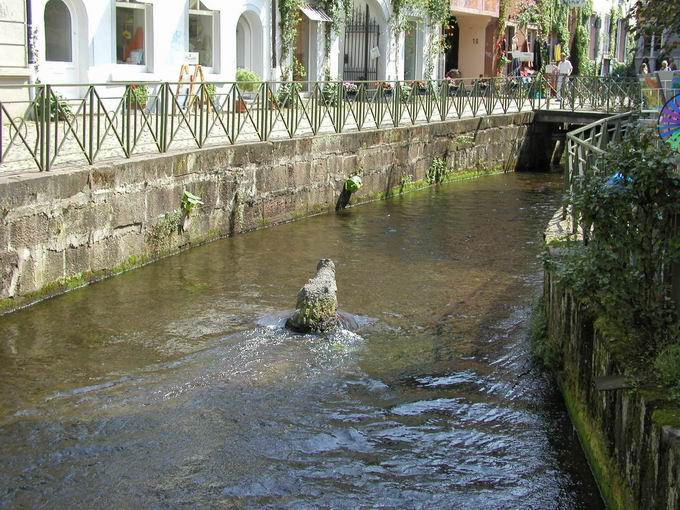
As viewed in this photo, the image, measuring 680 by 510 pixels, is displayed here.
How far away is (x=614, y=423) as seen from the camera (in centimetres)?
548

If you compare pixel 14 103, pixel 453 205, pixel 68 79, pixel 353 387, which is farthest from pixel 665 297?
pixel 68 79

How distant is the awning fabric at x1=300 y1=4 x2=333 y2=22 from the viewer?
23312 mm

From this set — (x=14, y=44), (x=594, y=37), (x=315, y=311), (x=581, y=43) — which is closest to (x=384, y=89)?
(x=14, y=44)

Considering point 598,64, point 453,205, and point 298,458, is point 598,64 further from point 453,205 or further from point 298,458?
point 298,458

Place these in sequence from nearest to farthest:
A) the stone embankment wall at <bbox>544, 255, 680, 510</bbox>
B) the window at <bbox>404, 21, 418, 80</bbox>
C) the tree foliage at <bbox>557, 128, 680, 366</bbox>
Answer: the stone embankment wall at <bbox>544, 255, 680, 510</bbox> → the tree foliage at <bbox>557, 128, 680, 366</bbox> → the window at <bbox>404, 21, 418, 80</bbox>

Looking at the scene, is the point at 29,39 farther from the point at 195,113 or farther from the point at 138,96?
the point at 138,96

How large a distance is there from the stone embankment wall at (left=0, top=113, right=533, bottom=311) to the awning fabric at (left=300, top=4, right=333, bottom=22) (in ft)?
18.3

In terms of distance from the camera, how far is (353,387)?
25.1ft

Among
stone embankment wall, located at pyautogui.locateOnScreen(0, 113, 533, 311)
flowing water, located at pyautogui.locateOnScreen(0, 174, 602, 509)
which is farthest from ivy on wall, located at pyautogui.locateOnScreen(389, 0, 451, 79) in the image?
flowing water, located at pyautogui.locateOnScreen(0, 174, 602, 509)

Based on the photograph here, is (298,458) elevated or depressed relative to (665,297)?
depressed

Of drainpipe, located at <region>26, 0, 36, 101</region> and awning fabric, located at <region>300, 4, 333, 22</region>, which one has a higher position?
awning fabric, located at <region>300, 4, 333, 22</region>

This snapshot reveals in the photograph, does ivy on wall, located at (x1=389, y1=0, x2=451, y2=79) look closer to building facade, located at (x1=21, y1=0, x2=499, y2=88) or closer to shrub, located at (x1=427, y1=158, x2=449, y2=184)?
building facade, located at (x1=21, y1=0, x2=499, y2=88)

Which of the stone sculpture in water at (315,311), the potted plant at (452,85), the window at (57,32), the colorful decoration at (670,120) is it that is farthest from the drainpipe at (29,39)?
the colorful decoration at (670,120)

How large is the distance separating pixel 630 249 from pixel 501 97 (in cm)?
1711
